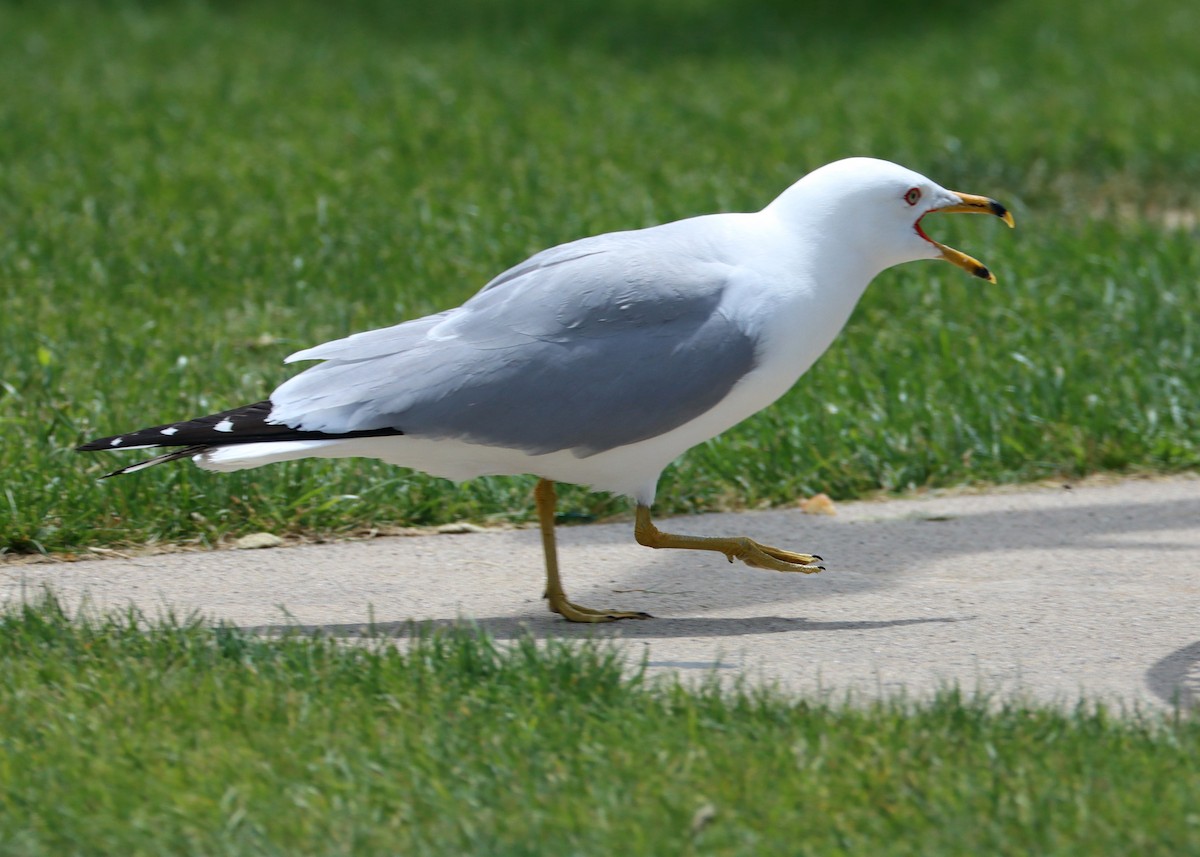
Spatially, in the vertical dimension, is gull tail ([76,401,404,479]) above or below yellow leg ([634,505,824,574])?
above

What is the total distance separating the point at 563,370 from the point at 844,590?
1037mm

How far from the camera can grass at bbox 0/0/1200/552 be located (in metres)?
5.46

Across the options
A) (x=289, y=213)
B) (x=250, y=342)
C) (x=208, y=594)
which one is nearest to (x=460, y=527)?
(x=208, y=594)

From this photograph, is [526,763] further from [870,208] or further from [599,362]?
[870,208]

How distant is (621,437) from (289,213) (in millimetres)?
4259

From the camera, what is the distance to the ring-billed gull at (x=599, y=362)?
400cm

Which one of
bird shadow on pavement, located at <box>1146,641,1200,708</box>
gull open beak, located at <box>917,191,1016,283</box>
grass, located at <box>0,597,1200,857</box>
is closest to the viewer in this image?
grass, located at <box>0,597,1200,857</box>

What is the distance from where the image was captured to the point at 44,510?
4840 millimetres

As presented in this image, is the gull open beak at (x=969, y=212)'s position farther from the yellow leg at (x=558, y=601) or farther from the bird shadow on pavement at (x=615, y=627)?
the yellow leg at (x=558, y=601)

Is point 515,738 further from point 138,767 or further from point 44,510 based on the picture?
point 44,510

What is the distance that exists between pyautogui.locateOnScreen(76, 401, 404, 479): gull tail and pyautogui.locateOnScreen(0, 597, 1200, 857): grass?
0.49 meters

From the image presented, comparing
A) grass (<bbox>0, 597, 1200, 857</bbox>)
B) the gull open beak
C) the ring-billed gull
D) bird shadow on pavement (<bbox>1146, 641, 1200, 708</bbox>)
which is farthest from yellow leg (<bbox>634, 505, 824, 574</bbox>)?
bird shadow on pavement (<bbox>1146, 641, 1200, 708</bbox>)

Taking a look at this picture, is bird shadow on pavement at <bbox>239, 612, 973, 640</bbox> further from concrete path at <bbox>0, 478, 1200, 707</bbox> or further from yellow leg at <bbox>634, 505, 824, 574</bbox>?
yellow leg at <bbox>634, 505, 824, 574</bbox>

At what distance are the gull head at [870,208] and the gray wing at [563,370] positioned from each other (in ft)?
1.09
